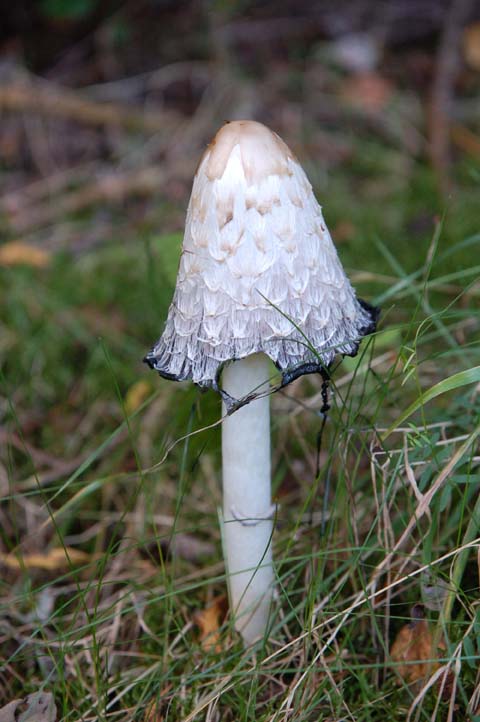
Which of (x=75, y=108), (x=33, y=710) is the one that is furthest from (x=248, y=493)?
(x=75, y=108)

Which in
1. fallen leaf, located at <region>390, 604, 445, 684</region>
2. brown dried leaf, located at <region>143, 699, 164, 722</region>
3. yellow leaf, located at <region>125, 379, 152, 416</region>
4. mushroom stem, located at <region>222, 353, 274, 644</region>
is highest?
yellow leaf, located at <region>125, 379, 152, 416</region>

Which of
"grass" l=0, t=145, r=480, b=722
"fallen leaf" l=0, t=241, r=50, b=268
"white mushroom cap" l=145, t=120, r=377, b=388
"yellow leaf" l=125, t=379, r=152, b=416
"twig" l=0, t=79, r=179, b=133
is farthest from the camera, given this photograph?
"twig" l=0, t=79, r=179, b=133

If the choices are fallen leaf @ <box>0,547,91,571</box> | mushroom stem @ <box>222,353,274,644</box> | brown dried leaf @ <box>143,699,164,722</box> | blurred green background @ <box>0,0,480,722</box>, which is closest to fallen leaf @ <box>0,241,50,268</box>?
blurred green background @ <box>0,0,480,722</box>

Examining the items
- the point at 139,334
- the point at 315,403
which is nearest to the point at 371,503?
the point at 315,403

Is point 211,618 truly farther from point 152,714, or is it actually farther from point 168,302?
point 168,302

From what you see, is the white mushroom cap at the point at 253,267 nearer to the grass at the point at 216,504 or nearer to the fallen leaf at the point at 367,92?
the grass at the point at 216,504

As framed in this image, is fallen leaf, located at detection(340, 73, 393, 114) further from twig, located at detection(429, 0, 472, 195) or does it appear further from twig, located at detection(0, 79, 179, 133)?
twig, located at detection(0, 79, 179, 133)

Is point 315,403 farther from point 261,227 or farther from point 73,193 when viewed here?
point 73,193
